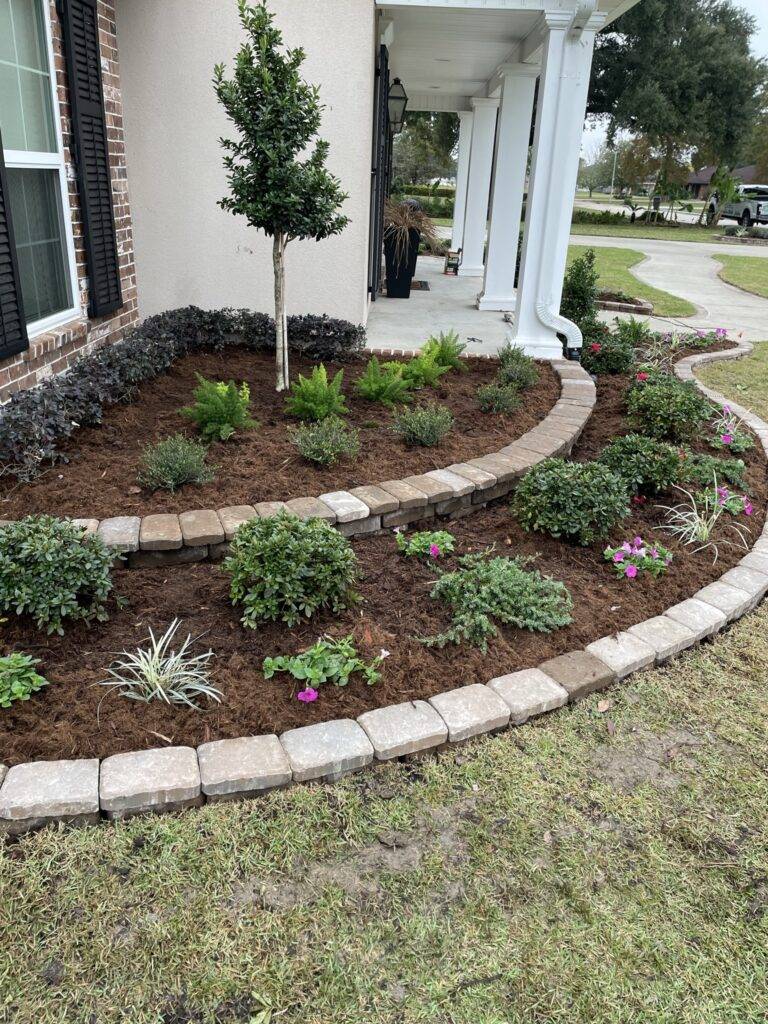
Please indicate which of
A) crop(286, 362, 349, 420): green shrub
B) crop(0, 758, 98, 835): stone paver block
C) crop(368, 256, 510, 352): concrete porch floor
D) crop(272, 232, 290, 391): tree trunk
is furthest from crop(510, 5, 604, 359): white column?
crop(0, 758, 98, 835): stone paver block

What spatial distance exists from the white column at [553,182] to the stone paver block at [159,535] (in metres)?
3.87

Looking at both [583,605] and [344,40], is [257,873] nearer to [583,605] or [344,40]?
[583,605]

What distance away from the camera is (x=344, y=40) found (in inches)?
208

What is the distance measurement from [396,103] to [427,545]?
7.47 meters

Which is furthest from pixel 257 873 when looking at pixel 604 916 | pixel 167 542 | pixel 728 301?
pixel 728 301

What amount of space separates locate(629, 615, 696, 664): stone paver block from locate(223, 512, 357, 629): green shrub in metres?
1.10

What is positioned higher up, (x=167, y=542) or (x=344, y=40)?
(x=344, y=40)

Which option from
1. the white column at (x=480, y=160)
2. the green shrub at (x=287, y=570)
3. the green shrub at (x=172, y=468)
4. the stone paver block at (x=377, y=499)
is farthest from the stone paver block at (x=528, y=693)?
the white column at (x=480, y=160)

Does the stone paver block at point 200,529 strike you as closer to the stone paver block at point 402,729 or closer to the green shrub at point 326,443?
the green shrub at point 326,443

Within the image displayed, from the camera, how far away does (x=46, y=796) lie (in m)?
1.87

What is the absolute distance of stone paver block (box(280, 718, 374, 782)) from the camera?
2.05m

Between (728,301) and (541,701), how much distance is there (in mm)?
10749

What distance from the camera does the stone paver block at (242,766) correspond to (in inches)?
77.7

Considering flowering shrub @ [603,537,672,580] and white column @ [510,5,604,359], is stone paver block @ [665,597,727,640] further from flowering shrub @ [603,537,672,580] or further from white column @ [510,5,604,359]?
white column @ [510,5,604,359]
